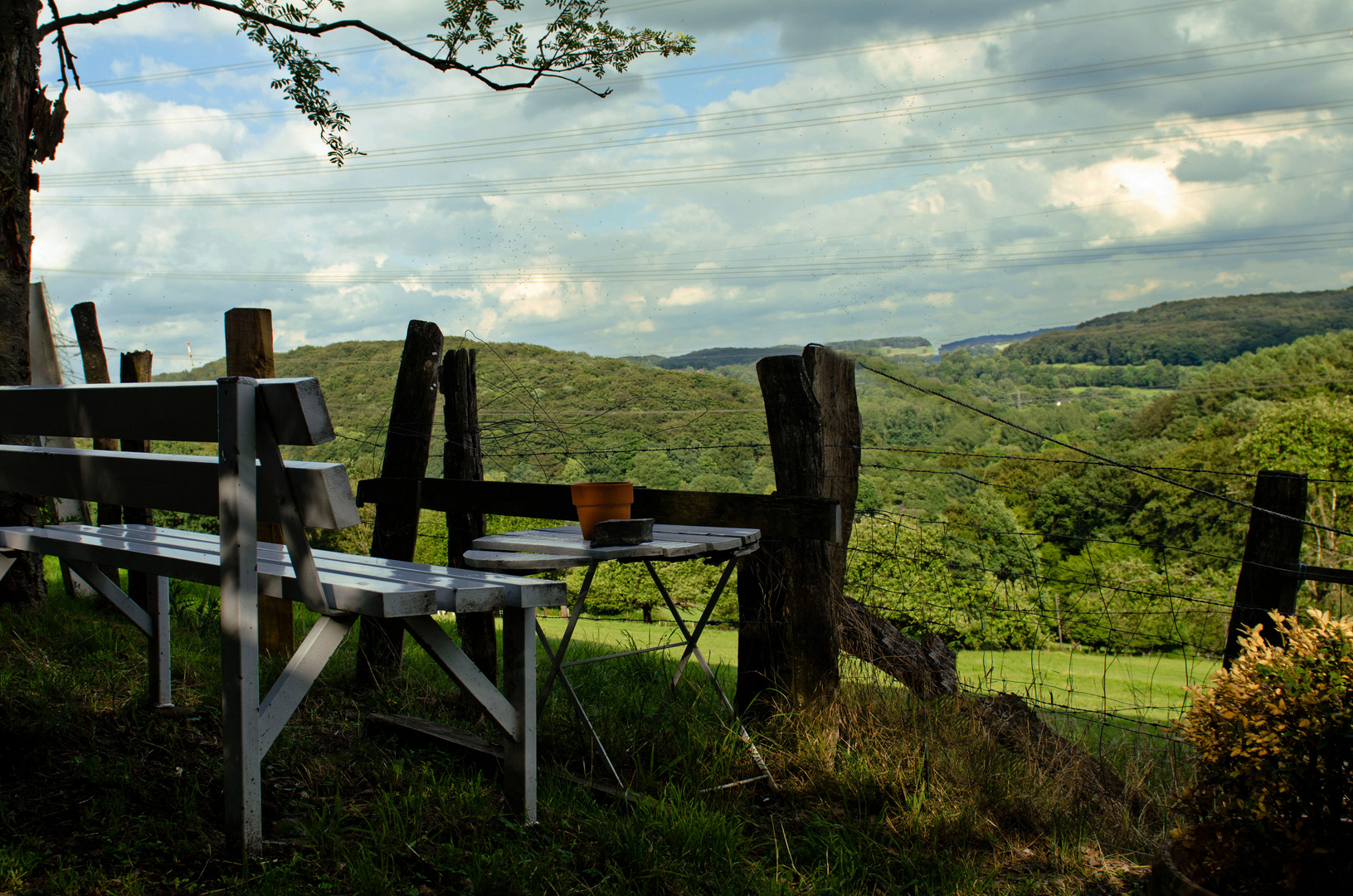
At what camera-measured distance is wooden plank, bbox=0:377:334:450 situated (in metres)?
1.91

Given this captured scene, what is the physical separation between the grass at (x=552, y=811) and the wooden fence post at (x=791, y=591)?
17cm

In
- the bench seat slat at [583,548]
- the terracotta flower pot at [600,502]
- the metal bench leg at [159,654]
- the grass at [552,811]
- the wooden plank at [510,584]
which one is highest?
the terracotta flower pot at [600,502]

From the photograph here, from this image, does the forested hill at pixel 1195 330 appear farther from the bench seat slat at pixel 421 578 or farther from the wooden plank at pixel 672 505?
the bench seat slat at pixel 421 578

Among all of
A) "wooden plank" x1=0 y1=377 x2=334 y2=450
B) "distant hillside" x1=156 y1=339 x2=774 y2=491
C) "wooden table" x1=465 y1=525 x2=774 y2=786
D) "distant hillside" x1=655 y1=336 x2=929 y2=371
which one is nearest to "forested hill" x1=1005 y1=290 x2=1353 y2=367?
"distant hillside" x1=156 y1=339 x2=774 y2=491

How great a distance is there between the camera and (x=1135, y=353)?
79438 mm

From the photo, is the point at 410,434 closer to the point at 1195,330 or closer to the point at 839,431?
the point at 839,431

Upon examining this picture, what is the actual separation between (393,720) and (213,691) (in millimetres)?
929

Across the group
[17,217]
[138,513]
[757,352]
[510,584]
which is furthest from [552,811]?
[757,352]

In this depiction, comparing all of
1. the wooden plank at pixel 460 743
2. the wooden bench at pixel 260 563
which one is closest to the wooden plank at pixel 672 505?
the wooden plank at pixel 460 743

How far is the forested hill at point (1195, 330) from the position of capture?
77.3 meters

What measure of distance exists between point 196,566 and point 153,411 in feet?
1.49

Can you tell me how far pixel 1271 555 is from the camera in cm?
370

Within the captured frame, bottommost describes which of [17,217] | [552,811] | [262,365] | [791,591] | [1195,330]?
[552,811]

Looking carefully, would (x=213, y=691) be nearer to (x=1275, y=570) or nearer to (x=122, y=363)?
(x=122, y=363)
